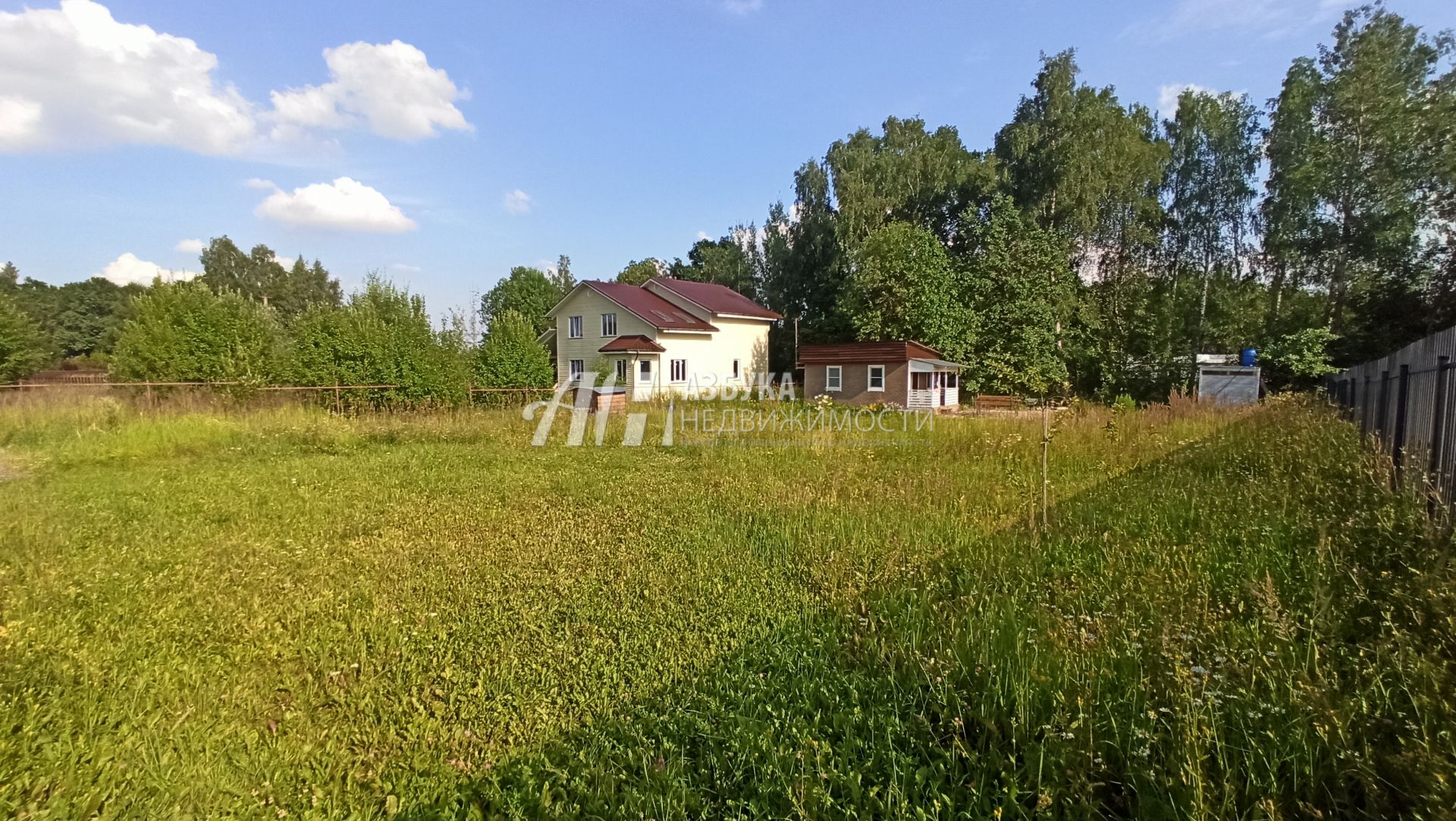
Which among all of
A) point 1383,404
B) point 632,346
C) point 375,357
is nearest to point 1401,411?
point 1383,404

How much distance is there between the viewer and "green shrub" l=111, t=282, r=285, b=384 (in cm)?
1428

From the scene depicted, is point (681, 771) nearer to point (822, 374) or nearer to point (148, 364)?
point (148, 364)

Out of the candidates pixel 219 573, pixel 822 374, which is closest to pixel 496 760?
pixel 219 573

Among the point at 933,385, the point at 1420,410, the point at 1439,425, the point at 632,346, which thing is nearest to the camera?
the point at 1439,425

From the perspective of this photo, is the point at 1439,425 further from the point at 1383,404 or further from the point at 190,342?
the point at 190,342

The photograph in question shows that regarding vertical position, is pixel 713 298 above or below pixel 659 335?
above

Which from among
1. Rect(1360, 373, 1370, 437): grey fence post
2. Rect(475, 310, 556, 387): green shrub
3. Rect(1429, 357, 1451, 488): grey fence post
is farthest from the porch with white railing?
Rect(1429, 357, 1451, 488): grey fence post

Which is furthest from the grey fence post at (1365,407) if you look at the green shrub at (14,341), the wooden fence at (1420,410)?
the green shrub at (14,341)

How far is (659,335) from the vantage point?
25578 millimetres

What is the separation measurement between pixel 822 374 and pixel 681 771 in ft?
77.0

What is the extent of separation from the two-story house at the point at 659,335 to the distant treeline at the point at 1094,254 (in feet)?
13.7

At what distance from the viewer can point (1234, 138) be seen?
23625 mm

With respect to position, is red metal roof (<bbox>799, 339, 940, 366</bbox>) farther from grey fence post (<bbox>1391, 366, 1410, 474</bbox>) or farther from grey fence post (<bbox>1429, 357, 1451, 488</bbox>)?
grey fence post (<bbox>1429, 357, 1451, 488</bbox>)

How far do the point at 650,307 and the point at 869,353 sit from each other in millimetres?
10163
